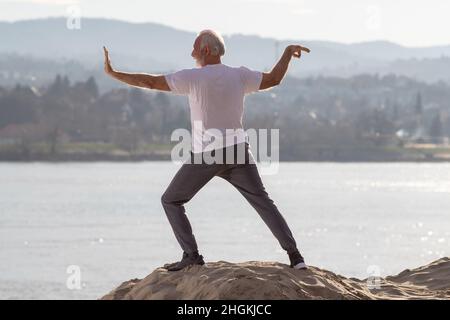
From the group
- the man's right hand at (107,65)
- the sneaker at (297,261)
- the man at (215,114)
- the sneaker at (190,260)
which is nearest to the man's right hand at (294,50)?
the man at (215,114)

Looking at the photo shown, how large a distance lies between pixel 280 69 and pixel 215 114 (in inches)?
21.1

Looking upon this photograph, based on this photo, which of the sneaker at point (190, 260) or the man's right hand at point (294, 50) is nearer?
the man's right hand at point (294, 50)

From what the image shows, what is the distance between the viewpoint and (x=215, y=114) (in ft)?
24.0

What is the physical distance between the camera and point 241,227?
6938cm

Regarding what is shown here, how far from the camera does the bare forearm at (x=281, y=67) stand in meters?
7.47

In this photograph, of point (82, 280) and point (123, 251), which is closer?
point (82, 280)

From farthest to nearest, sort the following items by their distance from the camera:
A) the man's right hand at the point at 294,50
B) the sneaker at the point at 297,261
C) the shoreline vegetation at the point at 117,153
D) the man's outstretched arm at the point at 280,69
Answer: the shoreline vegetation at the point at 117,153 < the sneaker at the point at 297,261 < the man's right hand at the point at 294,50 < the man's outstretched arm at the point at 280,69

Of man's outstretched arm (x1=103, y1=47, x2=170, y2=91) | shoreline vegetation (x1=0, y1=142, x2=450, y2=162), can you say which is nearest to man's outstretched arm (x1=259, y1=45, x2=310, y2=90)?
man's outstretched arm (x1=103, y1=47, x2=170, y2=91)

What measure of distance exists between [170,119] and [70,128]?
70.7 feet

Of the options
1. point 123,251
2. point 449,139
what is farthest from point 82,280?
point 449,139

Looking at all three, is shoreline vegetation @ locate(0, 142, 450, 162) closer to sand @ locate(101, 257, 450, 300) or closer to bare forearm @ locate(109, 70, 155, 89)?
sand @ locate(101, 257, 450, 300)

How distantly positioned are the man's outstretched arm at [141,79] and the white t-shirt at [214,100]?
5 centimetres

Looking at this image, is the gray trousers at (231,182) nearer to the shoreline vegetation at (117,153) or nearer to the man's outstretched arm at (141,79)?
the man's outstretched arm at (141,79)
